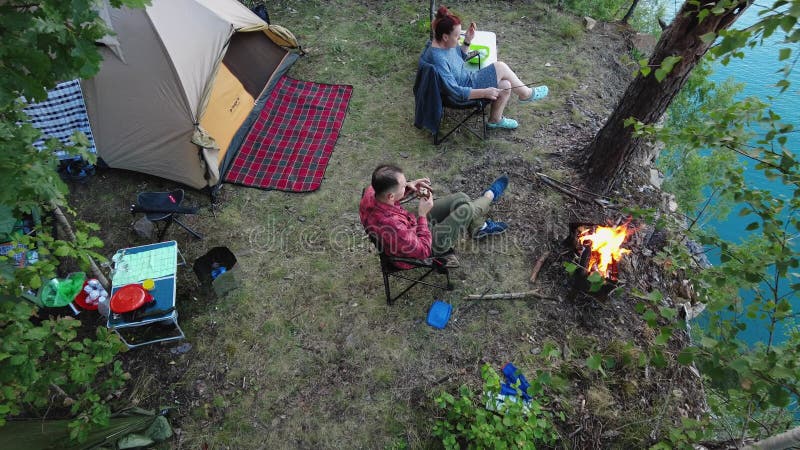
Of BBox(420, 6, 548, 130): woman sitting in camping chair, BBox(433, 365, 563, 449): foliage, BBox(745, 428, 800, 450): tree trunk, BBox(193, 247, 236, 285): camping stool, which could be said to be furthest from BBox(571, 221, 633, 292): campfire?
BBox(193, 247, 236, 285): camping stool

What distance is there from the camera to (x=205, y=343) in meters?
3.66

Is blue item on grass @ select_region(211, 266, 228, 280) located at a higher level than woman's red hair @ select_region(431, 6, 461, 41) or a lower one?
lower

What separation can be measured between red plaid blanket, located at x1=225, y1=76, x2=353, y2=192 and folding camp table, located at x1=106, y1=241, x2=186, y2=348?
133 centimetres

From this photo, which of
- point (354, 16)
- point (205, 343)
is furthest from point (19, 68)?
point (354, 16)

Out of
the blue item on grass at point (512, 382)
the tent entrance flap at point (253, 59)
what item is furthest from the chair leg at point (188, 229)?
the blue item on grass at point (512, 382)

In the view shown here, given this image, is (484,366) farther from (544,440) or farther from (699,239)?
(699,239)

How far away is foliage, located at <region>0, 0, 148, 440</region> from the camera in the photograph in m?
1.66

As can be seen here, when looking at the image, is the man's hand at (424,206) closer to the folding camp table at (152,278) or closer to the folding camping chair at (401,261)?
the folding camping chair at (401,261)

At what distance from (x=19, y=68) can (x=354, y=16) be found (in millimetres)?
6394

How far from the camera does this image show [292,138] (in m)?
5.38

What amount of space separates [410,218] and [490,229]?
1117 millimetres

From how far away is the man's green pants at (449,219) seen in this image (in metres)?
3.65

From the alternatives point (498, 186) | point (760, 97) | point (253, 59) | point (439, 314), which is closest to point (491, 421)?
point (439, 314)

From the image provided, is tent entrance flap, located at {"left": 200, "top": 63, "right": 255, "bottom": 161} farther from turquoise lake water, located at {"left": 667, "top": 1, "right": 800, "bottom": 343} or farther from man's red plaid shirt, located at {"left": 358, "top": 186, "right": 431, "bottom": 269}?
turquoise lake water, located at {"left": 667, "top": 1, "right": 800, "bottom": 343}
